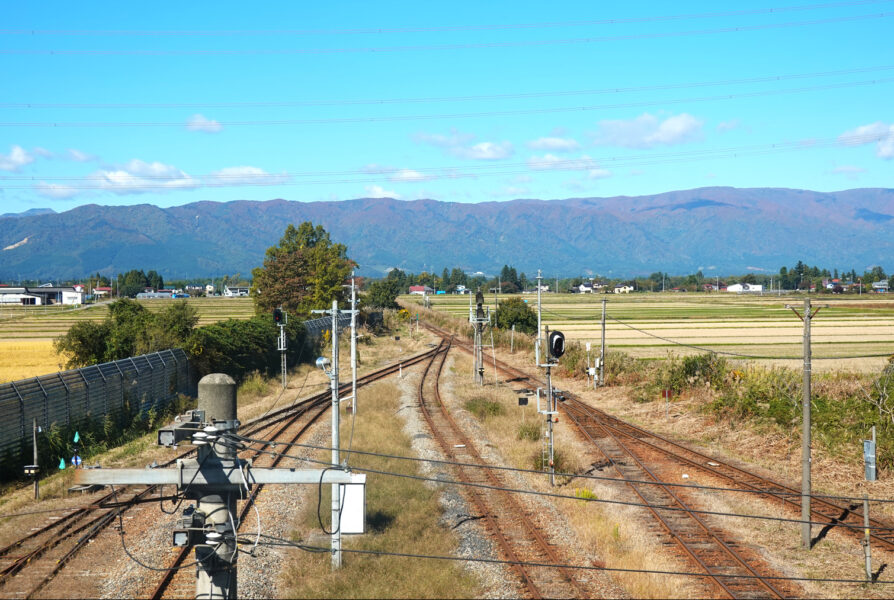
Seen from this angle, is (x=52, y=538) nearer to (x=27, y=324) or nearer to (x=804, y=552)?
(x=804, y=552)

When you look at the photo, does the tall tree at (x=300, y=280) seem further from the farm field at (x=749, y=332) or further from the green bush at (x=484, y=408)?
the green bush at (x=484, y=408)

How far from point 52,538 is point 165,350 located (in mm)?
21606

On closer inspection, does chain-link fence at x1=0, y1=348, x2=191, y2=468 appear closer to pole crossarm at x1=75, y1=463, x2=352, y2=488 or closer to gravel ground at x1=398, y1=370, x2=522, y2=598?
gravel ground at x1=398, y1=370, x2=522, y2=598

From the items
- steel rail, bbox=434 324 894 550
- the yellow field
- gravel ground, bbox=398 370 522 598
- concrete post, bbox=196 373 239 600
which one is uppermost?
concrete post, bbox=196 373 239 600

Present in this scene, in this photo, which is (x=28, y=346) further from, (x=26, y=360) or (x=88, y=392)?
(x=88, y=392)

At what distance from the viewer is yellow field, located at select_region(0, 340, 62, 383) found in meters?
43.4

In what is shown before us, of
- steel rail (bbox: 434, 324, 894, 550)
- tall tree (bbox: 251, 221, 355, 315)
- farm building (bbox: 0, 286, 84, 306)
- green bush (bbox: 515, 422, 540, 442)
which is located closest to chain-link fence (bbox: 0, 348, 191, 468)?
green bush (bbox: 515, 422, 540, 442)

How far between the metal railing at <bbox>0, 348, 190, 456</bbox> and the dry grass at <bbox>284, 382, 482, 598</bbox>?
10.8 metres

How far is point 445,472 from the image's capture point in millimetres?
23828

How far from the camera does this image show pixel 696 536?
17953mm

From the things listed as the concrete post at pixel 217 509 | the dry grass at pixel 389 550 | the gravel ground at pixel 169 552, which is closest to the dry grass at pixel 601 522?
the dry grass at pixel 389 550

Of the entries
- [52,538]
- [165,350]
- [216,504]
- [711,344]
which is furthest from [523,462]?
[711,344]

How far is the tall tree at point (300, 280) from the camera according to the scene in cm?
7444

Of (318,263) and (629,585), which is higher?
(318,263)
